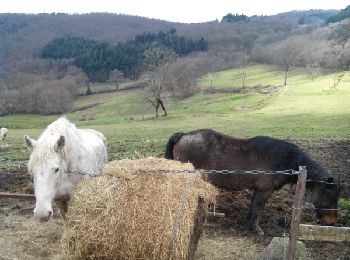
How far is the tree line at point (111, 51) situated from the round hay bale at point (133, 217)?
345 feet

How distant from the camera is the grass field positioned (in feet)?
78.5

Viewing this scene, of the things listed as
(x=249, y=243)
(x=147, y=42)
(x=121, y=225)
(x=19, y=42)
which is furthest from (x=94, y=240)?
(x=19, y=42)

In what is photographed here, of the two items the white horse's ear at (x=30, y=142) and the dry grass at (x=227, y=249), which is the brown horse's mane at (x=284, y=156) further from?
the white horse's ear at (x=30, y=142)

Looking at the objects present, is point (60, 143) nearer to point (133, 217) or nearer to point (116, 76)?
point (133, 217)

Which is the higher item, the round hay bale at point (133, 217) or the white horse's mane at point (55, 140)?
the white horse's mane at point (55, 140)

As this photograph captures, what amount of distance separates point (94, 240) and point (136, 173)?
3.50 ft

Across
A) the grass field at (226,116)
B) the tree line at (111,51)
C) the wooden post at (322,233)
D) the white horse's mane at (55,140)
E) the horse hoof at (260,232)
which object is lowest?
the grass field at (226,116)

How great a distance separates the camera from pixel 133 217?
532 cm

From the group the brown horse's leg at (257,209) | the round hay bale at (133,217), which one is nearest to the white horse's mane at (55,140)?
the round hay bale at (133,217)

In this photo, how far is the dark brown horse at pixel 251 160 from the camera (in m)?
7.87

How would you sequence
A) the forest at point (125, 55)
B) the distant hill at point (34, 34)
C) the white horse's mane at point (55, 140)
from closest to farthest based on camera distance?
1. the white horse's mane at point (55, 140)
2. the forest at point (125, 55)
3. the distant hill at point (34, 34)

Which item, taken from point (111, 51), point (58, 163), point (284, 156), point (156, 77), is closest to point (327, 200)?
point (284, 156)

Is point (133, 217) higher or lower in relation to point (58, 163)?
lower

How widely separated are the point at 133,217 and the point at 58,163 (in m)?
1.33
